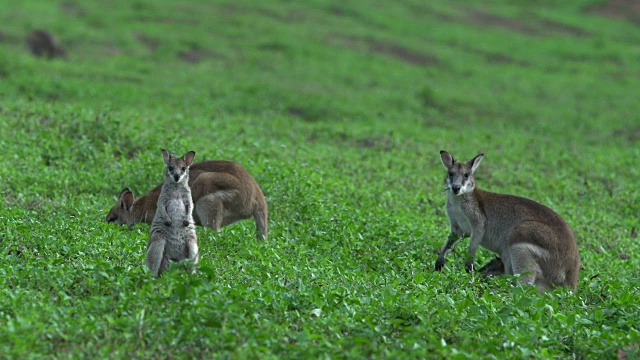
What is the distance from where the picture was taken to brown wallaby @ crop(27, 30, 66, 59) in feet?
83.7

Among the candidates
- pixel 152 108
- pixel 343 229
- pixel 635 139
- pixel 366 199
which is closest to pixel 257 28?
pixel 152 108

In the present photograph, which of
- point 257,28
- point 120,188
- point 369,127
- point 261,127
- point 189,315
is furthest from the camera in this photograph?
point 257,28

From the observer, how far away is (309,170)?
13.9 metres

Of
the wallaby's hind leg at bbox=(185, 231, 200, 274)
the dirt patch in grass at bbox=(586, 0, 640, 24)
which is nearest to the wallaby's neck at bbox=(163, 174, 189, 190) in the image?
the wallaby's hind leg at bbox=(185, 231, 200, 274)

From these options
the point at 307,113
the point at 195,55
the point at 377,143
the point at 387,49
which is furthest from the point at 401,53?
the point at 377,143

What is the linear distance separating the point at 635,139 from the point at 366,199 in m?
12.0

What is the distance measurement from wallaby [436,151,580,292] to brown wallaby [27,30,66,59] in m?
17.7

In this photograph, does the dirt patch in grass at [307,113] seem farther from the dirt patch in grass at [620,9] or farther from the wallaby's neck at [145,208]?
the dirt patch in grass at [620,9]

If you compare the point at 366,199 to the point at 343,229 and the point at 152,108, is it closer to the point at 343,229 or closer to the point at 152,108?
the point at 343,229

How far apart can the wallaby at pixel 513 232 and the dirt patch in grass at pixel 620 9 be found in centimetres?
3371

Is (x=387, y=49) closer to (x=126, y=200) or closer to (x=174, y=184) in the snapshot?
(x=126, y=200)

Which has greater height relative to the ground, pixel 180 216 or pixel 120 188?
pixel 180 216

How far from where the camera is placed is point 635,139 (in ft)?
73.6

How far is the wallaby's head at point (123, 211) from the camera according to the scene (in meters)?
11.1
